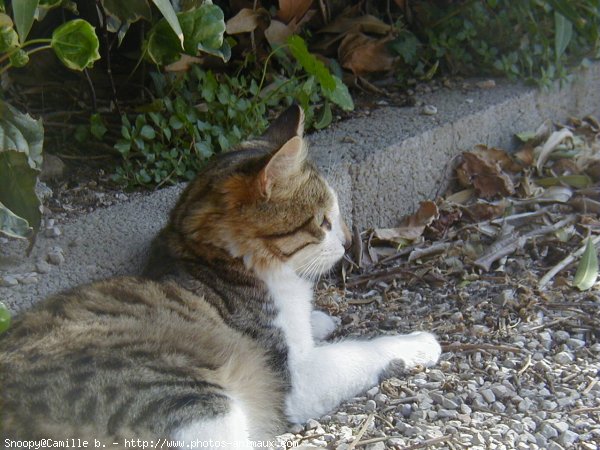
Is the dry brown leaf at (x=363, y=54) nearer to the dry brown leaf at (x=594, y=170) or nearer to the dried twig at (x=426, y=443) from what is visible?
the dry brown leaf at (x=594, y=170)

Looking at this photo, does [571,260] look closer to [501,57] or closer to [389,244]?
[389,244]

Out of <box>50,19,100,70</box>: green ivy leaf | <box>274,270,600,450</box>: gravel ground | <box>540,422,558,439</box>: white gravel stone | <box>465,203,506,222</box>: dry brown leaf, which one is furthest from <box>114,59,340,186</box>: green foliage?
<box>540,422,558,439</box>: white gravel stone

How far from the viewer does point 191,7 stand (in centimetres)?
329

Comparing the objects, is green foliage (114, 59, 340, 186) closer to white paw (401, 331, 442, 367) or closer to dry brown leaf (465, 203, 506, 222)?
dry brown leaf (465, 203, 506, 222)

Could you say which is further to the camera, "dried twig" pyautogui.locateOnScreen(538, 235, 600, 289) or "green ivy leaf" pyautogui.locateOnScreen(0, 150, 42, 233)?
"dried twig" pyautogui.locateOnScreen(538, 235, 600, 289)

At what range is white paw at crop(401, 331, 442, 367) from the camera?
11.0 feet

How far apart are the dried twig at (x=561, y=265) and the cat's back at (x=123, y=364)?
1508 mm

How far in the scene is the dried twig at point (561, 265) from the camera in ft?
12.9

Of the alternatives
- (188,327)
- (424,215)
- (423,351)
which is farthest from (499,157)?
(188,327)

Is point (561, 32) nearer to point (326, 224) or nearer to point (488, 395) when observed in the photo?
point (326, 224)

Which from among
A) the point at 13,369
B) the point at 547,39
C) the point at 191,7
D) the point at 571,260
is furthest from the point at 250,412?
the point at 547,39

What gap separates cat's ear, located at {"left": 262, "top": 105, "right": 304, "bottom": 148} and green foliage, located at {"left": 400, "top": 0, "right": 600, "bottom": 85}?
200 centimetres

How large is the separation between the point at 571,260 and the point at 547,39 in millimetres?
2065

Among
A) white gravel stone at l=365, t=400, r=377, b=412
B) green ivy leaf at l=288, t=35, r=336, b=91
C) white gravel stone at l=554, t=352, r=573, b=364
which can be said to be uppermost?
Result: green ivy leaf at l=288, t=35, r=336, b=91
